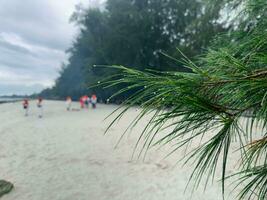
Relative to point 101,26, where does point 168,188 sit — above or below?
below

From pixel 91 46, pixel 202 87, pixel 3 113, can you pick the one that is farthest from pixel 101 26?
pixel 202 87

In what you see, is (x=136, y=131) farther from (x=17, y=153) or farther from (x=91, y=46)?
(x=91, y=46)

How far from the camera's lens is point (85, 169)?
22.6ft

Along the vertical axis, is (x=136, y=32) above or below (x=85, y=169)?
above

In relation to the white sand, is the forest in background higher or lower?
higher

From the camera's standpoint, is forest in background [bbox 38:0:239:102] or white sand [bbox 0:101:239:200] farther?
forest in background [bbox 38:0:239:102]

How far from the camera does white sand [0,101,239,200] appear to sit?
5504mm

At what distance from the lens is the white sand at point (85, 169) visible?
5.50 meters

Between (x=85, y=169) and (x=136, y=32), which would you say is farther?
(x=136, y=32)

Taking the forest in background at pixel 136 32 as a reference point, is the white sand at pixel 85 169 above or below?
below

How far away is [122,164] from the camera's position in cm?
710

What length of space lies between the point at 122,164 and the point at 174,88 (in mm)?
6225

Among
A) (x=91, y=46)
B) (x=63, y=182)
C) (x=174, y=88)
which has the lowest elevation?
(x=63, y=182)

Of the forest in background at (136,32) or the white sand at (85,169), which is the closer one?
the white sand at (85,169)
